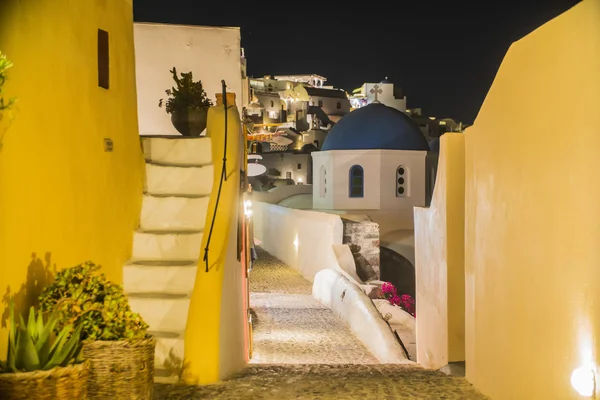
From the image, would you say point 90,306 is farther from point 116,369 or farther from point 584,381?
point 584,381

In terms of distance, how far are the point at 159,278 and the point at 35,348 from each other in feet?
7.99

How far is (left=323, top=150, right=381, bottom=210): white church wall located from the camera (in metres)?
23.1

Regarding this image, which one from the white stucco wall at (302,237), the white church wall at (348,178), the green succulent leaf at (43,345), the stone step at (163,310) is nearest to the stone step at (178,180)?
the stone step at (163,310)

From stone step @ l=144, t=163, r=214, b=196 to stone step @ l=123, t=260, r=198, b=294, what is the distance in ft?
3.52

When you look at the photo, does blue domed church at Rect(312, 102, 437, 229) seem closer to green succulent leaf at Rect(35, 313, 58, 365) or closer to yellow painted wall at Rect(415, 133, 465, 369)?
yellow painted wall at Rect(415, 133, 465, 369)

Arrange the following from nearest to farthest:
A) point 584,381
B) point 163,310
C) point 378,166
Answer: point 584,381, point 163,310, point 378,166

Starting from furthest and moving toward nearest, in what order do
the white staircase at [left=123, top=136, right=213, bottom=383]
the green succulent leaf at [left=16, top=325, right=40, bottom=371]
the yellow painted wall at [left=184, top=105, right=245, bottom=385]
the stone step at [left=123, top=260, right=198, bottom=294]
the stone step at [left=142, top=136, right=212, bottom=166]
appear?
the stone step at [left=142, top=136, right=212, bottom=166]
the stone step at [left=123, top=260, right=198, bottom=294]
the white staircase at [left=123, top=136, right=213, bottom=383]
the yellow painted wall at [left=184, top=105, right=245, bottom=385]
the green succulent leaf at [left=16, top=325, right=40, bottom=371]

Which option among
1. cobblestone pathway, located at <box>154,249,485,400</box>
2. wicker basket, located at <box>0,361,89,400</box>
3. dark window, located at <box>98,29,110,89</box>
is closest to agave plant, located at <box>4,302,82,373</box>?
wicker basket, located at <box>0,361,89,400</box>

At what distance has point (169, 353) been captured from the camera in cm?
498

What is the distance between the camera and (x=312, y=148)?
54.3 metres

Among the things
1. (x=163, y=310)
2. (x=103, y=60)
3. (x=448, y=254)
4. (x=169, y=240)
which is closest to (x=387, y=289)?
(x=448, y=254)

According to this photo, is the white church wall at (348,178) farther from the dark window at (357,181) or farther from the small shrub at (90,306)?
the small shrub at (90,306)

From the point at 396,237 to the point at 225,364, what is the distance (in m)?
17.6

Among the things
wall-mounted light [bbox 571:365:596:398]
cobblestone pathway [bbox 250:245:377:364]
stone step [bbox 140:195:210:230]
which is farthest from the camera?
cobblestone pathway [bbox 250:245:377:364]
